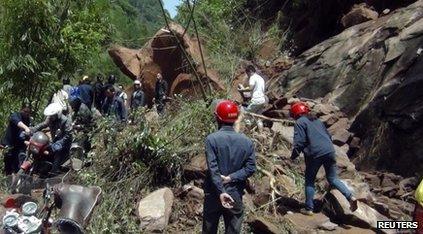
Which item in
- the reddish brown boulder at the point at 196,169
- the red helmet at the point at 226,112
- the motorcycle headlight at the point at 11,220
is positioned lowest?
the reddish brown boulder at the point at 196,169

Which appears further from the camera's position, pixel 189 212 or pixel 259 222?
pixel 189 212

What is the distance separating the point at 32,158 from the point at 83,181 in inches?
45.6

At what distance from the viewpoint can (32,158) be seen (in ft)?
30.1

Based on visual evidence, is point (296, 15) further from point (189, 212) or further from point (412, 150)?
point (189, 212)

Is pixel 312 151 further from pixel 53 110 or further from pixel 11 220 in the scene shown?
pixel 11 220

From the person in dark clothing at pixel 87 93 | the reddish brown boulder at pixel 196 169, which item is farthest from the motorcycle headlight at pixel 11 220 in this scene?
the person in dark clothing at pixel 87 93

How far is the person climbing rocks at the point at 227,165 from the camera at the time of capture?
5.96 m

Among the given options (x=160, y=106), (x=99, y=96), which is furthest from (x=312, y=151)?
(x=99, y=96)

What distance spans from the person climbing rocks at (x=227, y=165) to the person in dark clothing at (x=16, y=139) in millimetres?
4592

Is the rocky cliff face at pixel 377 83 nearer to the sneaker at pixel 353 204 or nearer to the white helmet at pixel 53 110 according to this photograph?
the sneaker at pixel 353 204

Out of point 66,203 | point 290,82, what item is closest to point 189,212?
point 66,203

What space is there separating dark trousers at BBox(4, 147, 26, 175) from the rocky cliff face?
5582 millimetres

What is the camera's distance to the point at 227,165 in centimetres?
603

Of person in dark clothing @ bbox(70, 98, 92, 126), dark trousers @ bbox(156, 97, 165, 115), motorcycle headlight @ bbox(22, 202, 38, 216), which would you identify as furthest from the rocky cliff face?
motorcycle headlight @ bbox(22, 202, 38, 216)
